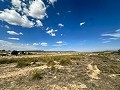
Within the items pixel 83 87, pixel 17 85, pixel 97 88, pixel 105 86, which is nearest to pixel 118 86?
pixel 105 86

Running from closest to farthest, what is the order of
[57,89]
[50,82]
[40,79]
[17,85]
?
[57,89] → [17,85] → [50,82] → [40,79]

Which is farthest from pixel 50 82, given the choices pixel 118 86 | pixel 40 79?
pixel 118 86

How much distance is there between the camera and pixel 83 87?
33.2 ft

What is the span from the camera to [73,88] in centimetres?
983

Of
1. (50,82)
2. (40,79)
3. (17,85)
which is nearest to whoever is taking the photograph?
(17,85)

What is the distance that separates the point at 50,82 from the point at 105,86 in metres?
4.02

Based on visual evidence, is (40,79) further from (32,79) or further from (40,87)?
(40,87)

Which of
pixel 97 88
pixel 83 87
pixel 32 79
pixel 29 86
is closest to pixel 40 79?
pixel 32 79

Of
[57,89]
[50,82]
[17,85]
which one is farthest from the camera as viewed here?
[50,82]

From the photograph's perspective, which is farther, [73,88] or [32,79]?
[32,79]

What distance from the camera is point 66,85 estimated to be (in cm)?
1047

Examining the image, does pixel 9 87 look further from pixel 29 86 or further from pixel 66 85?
pixel 66 85

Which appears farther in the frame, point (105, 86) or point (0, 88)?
point (105, 86)

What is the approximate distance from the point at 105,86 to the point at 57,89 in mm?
3510
